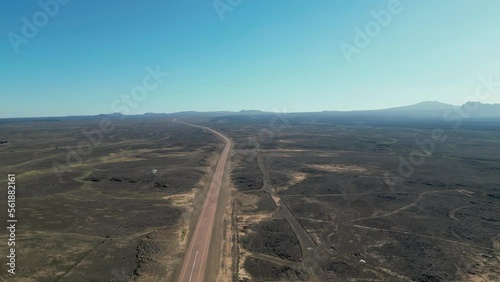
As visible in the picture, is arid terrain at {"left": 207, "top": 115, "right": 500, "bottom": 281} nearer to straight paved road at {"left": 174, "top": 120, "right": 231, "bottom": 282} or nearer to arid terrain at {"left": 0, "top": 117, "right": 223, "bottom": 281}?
straight paved road at {"left": 174, "top": 120, "right": 231, "bottom": 282}

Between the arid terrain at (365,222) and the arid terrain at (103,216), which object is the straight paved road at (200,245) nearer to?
the arid terrain at (103,216)

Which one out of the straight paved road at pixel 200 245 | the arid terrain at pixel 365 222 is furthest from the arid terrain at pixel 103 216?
the arid terrain at pixel 365 222

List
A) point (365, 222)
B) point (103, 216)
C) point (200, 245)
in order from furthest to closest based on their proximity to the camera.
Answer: point (103, 216) → point (365, 222) → point (200, 245)

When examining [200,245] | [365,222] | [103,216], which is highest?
[103,216]

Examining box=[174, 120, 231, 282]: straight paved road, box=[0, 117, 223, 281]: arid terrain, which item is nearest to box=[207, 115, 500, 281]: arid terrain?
box=[174, 120, 231, 282]: straight paved road

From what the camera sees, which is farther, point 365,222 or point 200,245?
point 365,222

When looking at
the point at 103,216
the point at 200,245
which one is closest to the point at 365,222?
the point at 200,245

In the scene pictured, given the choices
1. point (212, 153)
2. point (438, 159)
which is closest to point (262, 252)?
point (212, 153)

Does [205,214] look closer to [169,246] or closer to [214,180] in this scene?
[169,246]

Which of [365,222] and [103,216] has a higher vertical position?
[103,216]

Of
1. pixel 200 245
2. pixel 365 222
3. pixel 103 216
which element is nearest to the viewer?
pixel 200 245

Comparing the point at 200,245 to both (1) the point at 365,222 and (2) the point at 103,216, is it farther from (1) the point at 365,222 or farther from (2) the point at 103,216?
(1) the point at 365,222
